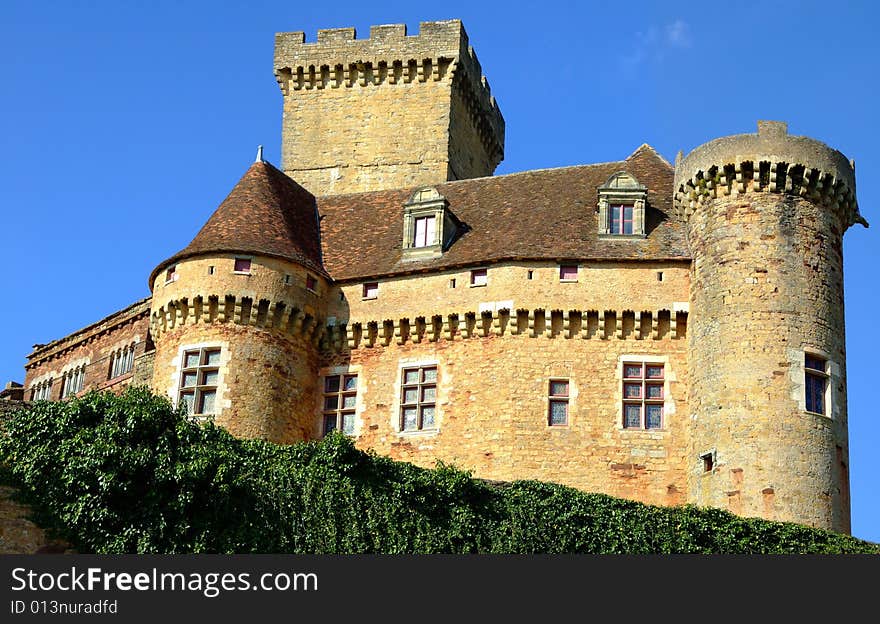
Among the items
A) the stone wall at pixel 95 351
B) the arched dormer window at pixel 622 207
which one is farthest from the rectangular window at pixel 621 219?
the stone wall at pixel 95 351

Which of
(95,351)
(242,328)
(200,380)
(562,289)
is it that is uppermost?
(562,289)

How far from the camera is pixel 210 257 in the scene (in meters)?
39.1

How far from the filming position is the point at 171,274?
39656 mm

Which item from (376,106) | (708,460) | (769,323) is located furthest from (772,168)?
(376,106)

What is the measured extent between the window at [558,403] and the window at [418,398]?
9.32 feet

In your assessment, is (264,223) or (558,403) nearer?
(558,403)

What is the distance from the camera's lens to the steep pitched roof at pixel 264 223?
1550 inches

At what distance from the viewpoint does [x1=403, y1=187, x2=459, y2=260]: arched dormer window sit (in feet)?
132

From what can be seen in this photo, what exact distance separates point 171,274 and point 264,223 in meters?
2.73

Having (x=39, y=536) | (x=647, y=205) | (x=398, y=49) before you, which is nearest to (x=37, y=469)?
(x=39, y=536)

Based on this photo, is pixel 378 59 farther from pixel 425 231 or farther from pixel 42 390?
pixel 42 390

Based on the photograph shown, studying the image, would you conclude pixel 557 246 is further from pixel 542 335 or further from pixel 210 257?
pixel 210 257

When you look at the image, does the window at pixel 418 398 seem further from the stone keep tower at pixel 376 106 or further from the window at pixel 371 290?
the stone keep tower at pixel 376 106

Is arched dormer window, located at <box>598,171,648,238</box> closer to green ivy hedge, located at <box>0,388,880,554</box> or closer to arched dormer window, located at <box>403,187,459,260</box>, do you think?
arched dormer window, located at <box>403,187,459,260</box>
